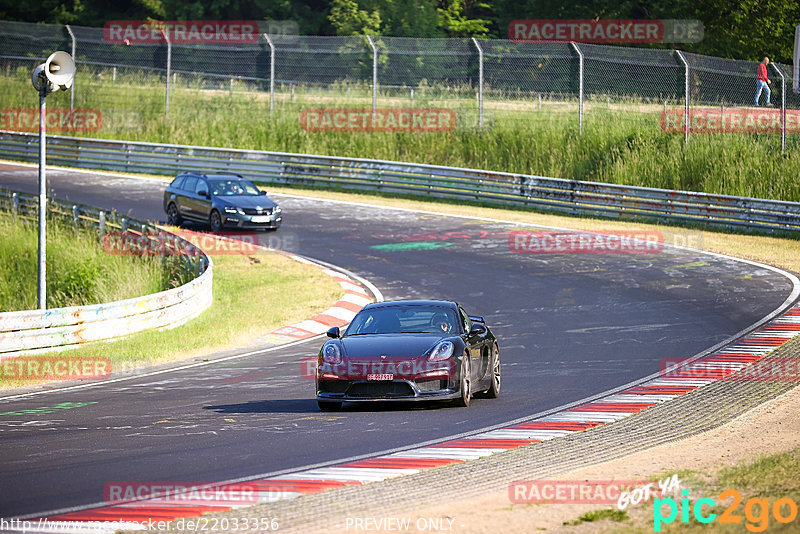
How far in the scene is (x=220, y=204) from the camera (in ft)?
93.6

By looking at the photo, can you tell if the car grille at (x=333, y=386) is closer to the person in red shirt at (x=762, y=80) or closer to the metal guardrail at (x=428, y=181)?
the metal guardrail at (x=428, y=181)

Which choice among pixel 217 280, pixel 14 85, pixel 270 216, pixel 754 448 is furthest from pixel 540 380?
pixel 14 85

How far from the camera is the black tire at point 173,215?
98.2 ft

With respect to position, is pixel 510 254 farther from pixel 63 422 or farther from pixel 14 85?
pixel 14 85

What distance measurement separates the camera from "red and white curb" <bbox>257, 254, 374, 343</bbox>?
1858 cm

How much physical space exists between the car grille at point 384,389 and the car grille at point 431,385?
11 centimetres

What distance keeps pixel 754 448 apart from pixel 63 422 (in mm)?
6868

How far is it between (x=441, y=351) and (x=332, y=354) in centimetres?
118

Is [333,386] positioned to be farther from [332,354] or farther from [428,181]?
[428,181]

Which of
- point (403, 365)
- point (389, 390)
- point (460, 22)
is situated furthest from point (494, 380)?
point (460, 22)

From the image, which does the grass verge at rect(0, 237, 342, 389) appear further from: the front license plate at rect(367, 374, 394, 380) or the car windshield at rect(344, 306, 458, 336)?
the front license plate at rect(367, 374, 394, 380)

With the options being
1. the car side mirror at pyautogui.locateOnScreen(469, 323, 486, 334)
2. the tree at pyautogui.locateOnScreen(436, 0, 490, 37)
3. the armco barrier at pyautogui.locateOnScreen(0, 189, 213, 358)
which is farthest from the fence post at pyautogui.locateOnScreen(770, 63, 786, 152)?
the tree at pyautogui.locateOnScreen(436, 0, 490, 37)

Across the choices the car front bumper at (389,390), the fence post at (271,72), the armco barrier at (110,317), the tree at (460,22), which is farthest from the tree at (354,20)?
the car front bumper at (389,390)

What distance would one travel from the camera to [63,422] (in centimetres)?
1149
